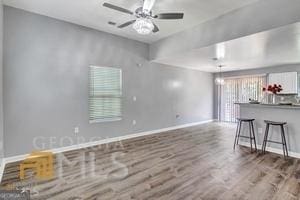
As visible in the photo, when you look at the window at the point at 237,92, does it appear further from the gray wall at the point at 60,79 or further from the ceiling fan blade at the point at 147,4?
the ceiling fan blade at the point at 147,4

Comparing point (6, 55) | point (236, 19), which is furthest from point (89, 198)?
point (236, 19)

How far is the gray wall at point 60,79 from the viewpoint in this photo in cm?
335

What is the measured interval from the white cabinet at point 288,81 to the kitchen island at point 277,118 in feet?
10.0

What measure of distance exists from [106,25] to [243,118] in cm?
423

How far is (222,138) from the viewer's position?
5.18 meters

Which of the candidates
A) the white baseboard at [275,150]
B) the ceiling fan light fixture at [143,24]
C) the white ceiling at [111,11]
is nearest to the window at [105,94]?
the white ceiling at [111,11]

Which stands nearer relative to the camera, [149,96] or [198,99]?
[149,96]

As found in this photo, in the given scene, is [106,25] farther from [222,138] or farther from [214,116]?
[214,116]

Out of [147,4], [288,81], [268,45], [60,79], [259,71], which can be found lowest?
[60,79]

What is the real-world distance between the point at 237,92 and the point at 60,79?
24.1 feet

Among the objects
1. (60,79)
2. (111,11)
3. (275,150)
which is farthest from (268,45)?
(60,79)

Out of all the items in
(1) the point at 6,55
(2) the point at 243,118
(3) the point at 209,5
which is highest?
(3) the point at 209,5

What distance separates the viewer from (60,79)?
3.90 meters

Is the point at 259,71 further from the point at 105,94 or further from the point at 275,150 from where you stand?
the point at 105,94
